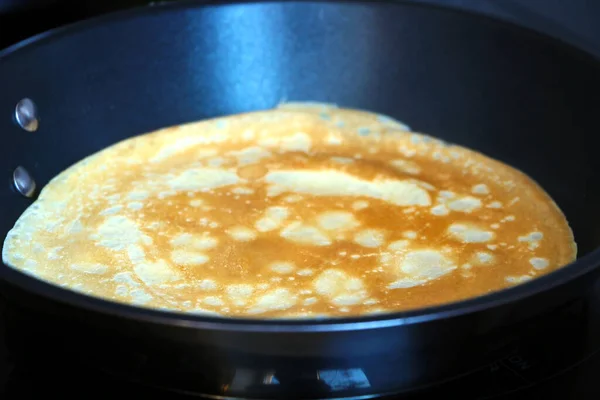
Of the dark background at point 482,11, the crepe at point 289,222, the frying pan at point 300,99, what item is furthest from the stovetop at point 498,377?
the dark background at point 482,11

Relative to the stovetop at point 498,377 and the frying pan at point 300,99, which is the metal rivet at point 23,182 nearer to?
the frying pan at point 300,99

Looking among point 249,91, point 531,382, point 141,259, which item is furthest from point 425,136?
point 531,382

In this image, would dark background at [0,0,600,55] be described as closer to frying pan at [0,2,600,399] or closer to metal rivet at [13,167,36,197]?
frying pan at [0,2,600,399]

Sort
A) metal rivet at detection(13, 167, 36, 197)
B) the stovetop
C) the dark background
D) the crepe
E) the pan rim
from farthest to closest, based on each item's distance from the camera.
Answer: the dark background → metal rivet at detection(13, 167, 36, 197) → the crepe → the stovetop → the pan rim

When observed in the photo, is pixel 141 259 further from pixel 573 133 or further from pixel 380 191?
pixel 573 133

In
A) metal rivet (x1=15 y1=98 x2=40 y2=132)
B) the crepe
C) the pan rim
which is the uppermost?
the pan rim

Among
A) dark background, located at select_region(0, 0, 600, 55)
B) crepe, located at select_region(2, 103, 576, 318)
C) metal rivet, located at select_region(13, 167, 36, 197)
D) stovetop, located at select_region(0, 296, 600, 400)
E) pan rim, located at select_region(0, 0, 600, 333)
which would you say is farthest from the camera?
dark background, located at select_region(0, 0, 600, 55)

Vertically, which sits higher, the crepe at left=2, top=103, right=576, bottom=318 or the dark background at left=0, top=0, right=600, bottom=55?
the dark background at left=0, top=0, right=600, bottom=55

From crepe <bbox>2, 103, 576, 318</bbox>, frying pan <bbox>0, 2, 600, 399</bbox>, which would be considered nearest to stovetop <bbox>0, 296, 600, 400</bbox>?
frying pan <bbox>0, 2, 600, 399</bbox>
